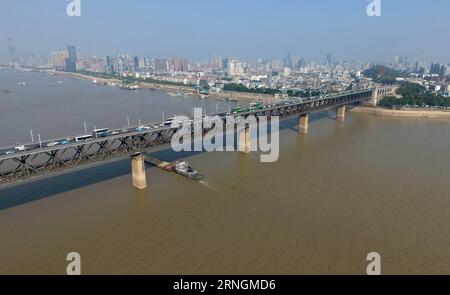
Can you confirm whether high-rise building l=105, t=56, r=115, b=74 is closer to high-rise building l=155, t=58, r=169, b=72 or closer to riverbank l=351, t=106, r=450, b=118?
high-rise building l=155, t=58, r=169, b=72

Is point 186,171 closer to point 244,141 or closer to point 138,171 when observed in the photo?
point 138,171

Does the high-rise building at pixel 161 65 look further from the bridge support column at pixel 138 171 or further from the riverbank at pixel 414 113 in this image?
the bridge support column at pixel 138 171

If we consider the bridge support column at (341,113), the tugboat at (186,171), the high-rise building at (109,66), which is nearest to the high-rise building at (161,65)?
the high-rise building at (109,66)

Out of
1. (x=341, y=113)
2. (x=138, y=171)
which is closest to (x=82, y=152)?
(x=138, y=171)

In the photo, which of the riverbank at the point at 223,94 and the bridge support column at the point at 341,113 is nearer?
the bridge support column at the point at 341,113

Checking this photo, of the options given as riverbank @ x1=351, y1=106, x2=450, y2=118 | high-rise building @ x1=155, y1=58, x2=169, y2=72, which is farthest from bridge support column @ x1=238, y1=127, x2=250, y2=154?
high-rise building @ x1=155, y1=58, x2=169, y2=72
